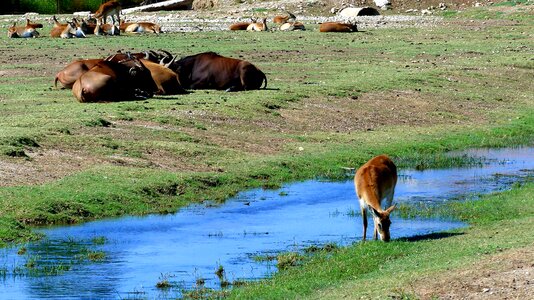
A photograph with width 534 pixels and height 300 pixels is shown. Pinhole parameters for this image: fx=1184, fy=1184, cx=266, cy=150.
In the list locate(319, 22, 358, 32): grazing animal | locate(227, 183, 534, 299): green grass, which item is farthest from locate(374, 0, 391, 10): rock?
locate(227, 183, 534, 299): green grass

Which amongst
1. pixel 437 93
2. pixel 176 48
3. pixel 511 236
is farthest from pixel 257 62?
pixel 511 236

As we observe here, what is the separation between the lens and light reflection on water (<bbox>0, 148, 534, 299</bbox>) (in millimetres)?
10531

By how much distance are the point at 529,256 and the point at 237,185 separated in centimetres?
665

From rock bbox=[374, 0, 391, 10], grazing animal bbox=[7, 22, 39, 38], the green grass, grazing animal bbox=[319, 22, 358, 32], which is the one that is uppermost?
the green grass

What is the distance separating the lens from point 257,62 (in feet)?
93.0

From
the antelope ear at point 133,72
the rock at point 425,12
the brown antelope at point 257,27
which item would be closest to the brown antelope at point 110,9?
the brown antelope at point 257,27

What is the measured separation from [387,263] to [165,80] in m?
12.1

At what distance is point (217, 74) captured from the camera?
23.1 m

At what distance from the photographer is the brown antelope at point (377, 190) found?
37.1ft

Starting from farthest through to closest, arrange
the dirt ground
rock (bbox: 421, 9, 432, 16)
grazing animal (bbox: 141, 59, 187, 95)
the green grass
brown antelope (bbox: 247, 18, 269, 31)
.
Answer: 1. rock (bbox: 421, 9, 432, 16)
2. brown antelope (bbox: 247, 18, 269, 31)
3. grazing animal (bbox: 141, 59, 187, 95)
4. the green grass
5. the dirt ground

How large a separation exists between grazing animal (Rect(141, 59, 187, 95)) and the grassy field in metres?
0.47

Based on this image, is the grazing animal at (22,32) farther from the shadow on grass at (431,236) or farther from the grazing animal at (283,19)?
the shadow on grass at (431,236)

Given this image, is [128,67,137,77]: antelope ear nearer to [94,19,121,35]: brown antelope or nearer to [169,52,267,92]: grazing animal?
[169,52,267,92]: grazing animal

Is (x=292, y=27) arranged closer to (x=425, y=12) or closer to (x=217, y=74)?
(x=425, y=12)
